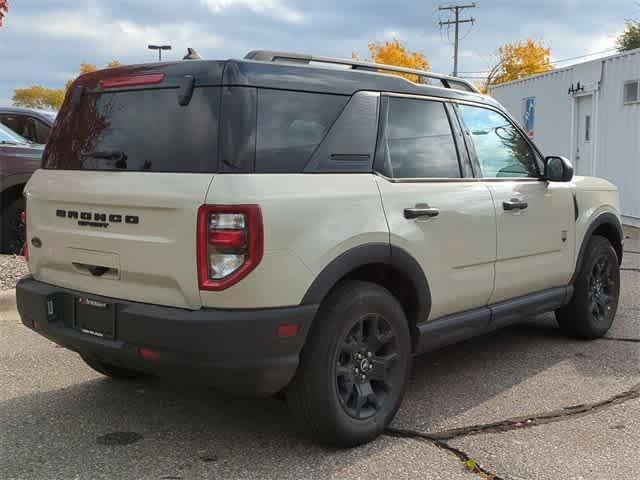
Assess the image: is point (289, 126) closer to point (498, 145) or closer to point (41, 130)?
point (498, 145)

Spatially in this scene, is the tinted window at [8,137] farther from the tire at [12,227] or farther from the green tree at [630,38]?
the green tree at [630,38]

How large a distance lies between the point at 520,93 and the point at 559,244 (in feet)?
47.8

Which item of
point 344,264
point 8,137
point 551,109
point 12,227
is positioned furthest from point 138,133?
point 551,109

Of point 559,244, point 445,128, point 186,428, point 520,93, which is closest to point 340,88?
point 445,128

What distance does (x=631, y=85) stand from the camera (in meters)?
13.2

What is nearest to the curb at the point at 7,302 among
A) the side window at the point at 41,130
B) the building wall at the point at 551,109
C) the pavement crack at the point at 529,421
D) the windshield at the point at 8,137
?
the windshield at the point at 8,137

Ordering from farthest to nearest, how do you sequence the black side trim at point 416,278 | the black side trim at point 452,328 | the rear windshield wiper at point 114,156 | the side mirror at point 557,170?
1. the side mirror at point 557,170
2. the black side trim at point 452,328
3. the black side trim at point 416,278
4. the rear windshield wiper at point 114,156

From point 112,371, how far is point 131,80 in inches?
74.7

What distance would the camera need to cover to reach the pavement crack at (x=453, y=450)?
329cm

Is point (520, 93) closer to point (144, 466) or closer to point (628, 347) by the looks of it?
point (628, 347)

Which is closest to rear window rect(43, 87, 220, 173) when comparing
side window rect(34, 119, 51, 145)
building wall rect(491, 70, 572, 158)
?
side window rect(34, 119, 51, 145)

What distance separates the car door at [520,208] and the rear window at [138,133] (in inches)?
74.3

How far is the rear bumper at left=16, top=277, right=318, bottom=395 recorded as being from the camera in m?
3.02

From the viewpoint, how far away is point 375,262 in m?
3.54
